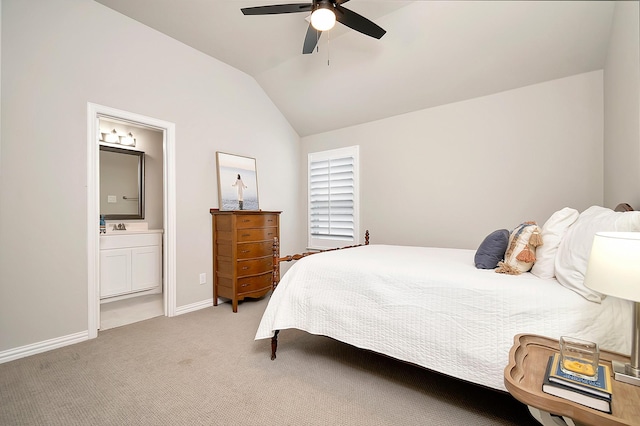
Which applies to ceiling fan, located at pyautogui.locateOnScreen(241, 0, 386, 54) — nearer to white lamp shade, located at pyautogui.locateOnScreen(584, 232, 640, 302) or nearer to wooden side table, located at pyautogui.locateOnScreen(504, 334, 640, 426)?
white lamp shade, located at pyautogui.locateOnScreen(584, 232, 640, 302)

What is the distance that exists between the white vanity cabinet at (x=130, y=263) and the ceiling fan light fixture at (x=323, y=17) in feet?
10.8

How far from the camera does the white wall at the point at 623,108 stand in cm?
156

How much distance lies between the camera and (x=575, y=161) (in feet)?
8.65

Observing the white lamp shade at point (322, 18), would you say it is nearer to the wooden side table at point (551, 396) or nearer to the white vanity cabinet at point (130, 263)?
the wooden side table at point (551, 396)

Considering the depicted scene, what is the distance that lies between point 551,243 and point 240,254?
9.19ft

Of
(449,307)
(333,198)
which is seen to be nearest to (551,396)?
(449,307)

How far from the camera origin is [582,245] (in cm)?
147

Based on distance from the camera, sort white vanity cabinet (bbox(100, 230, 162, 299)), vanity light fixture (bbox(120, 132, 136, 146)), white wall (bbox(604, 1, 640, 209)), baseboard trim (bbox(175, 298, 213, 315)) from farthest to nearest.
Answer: vanity light fixture (bbox(120, 132, 136, 146)), white vanity cabinet (bbox(100, 230, 162, 299)), baseboard trim (bbox(175, 298, 213, 315)), white wall (bbox(604, 1, 640, 209))

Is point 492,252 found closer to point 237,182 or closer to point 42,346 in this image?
point 237,182

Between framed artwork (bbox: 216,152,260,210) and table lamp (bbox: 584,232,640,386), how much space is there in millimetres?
3369

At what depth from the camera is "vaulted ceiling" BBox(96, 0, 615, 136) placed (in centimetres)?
225

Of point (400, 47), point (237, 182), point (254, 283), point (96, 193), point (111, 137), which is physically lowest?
point (254, 283)

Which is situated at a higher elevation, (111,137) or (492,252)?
(111,137)

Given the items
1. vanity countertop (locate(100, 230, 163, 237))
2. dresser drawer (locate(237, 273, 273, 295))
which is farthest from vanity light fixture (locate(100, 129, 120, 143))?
dresser drawer (locate(237, 273, 273, 295))
